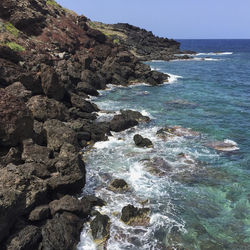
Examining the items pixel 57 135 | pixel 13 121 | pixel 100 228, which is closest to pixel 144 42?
pixel 57 135

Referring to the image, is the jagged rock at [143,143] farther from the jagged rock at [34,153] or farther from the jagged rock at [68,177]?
the jagged rock at [34,153]

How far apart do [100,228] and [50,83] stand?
806 inches

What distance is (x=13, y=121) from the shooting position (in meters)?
17.7

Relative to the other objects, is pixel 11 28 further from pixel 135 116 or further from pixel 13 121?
pixel 13 121

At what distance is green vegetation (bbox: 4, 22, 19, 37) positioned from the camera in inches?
1988

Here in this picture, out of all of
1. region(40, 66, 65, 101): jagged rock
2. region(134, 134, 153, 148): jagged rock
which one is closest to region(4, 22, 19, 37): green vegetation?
region(40, 66, 65, 101): jagged rock

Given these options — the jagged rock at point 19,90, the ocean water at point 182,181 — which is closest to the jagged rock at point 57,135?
the ocean water at point 182,181

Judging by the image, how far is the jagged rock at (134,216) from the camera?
14695 millimetres

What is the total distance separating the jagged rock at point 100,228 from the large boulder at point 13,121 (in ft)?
27.0

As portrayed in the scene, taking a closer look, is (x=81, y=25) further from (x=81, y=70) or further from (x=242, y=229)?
(x=242, y=229)

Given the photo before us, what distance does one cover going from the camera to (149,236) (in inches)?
544

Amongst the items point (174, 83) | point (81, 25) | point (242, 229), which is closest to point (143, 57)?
point (81, 25)

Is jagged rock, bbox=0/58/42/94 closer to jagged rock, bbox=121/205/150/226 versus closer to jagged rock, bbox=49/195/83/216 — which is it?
jagged rock, bbox=49/195/83/216

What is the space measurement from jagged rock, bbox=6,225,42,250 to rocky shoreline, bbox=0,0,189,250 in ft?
0.14
